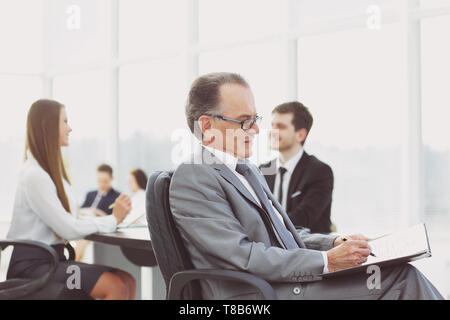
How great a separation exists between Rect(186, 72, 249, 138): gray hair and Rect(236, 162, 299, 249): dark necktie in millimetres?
Answer: 219

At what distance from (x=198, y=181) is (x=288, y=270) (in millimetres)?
375

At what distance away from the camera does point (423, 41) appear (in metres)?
4.03

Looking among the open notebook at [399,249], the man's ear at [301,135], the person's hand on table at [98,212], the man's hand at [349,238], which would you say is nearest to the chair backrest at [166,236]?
the open notebook at [399,249]

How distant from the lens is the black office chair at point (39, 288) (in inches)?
90.2

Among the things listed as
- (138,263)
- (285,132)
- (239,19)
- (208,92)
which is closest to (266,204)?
(208,92)

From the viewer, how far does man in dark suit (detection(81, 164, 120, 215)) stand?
5.78 meters

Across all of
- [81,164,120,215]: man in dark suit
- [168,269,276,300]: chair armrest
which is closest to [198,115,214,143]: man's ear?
[168,269,276,300]: chair armrest

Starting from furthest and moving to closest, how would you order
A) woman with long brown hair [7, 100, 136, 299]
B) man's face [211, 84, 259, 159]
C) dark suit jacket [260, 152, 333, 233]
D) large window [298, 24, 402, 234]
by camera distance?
large window [298, 24, 402, 234]
dark suit jacket [260, 152, 333, 233]
woman with long brown hair [7, 100, 136, 299]
man's face [211, 84, 259, 159]

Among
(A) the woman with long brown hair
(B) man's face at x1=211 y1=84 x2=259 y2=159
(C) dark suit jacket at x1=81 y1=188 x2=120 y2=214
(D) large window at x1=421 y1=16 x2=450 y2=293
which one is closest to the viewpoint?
(B) man's face at x1=211 y1=84 x2=259 y2=159

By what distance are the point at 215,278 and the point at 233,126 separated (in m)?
0.50

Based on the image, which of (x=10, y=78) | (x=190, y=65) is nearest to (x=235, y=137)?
(x=190, y=65)

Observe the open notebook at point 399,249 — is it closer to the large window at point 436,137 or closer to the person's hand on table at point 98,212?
the large window at point 436,137

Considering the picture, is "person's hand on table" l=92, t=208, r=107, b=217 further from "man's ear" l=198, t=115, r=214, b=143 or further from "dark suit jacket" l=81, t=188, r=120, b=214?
"man's ear" l=198, t=115, r=214, b=143

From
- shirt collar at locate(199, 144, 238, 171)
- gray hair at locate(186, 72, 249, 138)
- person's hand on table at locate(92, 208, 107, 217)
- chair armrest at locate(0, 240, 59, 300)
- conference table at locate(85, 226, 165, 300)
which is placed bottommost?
conference table at locate(85, 226, 165, 300)
